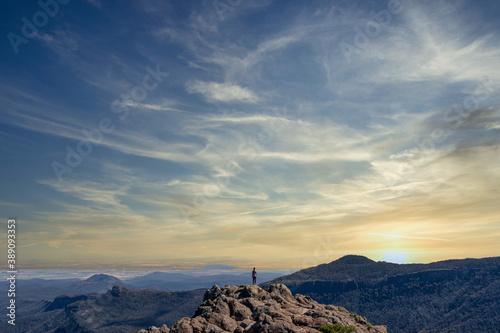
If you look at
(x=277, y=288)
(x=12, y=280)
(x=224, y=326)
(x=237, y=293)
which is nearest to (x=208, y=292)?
(x=237, y=293)

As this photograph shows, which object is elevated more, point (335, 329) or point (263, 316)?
point (263, 316)

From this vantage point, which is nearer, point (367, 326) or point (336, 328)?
point (336, 328)

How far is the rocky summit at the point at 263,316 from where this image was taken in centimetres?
5172

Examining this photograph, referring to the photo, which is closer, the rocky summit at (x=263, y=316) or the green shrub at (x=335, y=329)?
the rocky summit at (x=263, y=316)

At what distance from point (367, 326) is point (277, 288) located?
69.2 ft

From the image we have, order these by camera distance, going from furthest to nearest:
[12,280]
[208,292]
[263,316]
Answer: [12,280], [208,292], [263,316]

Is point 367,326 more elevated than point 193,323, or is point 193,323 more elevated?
point 193,323

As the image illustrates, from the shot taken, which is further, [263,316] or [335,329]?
[335,329]

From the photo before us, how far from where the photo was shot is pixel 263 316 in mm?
50812

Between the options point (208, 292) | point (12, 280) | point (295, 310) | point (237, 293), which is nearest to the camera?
point (295, 310)

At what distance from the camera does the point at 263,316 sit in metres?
50.8

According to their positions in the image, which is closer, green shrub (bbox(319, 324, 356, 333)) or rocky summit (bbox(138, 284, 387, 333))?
rocky summit (bbox(138, 284, 387, 333))

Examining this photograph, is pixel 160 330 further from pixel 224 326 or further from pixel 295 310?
Result: pixel 295 310

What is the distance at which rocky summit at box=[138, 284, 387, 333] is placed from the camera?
170 ft
